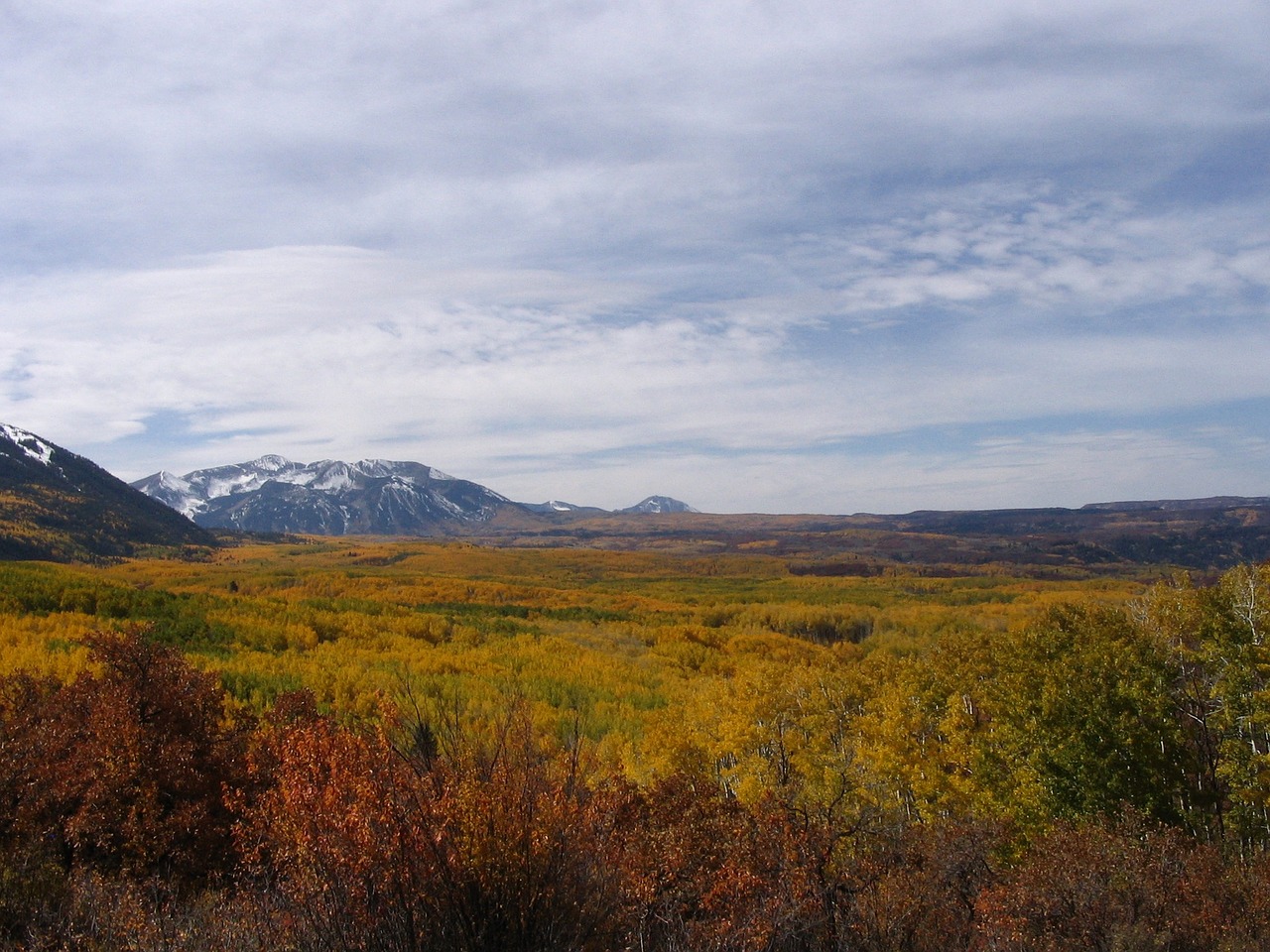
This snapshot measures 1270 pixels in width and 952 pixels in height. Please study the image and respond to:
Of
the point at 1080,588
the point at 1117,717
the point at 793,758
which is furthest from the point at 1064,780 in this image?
the point at 1080,588

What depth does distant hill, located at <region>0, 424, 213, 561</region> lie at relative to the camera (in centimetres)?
12656

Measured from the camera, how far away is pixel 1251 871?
17438 mm

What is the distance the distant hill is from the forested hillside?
99.4 meters

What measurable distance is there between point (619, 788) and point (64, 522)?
172 m

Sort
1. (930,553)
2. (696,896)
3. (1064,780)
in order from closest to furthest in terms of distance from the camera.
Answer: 1. (696,896)
2. (1064,780)
3. (930,553)

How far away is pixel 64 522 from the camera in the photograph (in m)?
147

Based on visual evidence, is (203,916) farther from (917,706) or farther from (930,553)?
(930,553)

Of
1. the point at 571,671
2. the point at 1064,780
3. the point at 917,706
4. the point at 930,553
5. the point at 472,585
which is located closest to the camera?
the point at 1064,780

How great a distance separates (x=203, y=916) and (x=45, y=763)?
466 centimetres

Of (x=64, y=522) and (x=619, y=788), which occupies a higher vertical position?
(x=64, y=522)

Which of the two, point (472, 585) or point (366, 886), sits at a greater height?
point (366, 886)

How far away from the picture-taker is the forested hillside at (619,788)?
8148 mm

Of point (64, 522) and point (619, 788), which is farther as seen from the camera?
point (64, 522)

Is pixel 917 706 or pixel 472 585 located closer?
pixel 917 706
